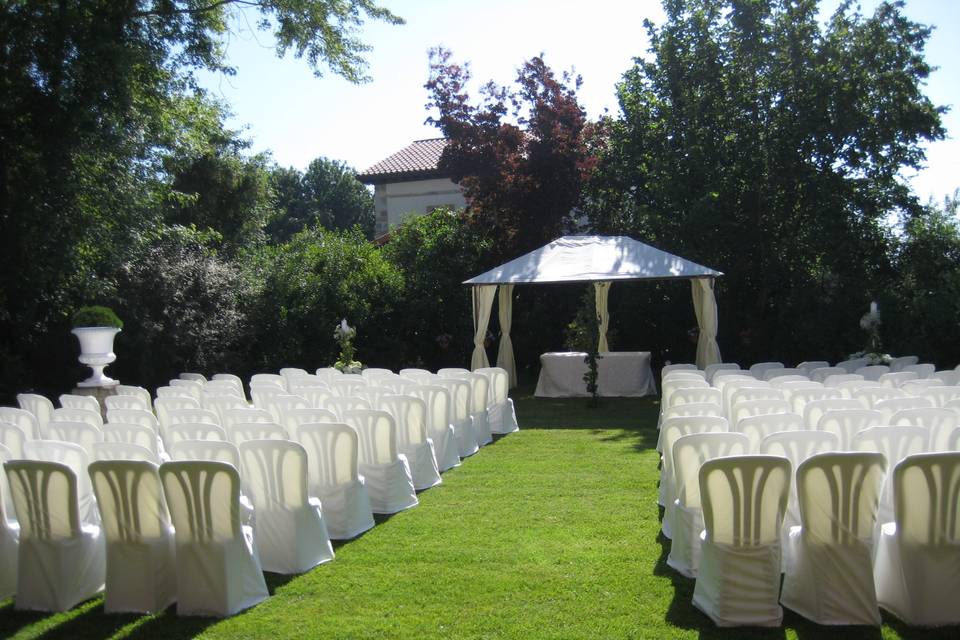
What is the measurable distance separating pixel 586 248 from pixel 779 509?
40.3 feet

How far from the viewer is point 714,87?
58.1ft

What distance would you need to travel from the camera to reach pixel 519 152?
1992 centimetres

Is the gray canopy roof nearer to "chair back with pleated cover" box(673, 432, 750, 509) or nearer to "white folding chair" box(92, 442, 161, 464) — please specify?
"chair back with pleated cover" box(673, 432, 750, 509)

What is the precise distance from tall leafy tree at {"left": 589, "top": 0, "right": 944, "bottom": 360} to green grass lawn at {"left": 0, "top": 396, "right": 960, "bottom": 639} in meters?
10.9

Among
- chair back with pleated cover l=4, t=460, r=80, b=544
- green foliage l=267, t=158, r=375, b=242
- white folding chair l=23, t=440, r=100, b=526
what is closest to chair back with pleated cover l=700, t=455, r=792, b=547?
chair back with pleated cover l=4, t=460, r=80, b=544

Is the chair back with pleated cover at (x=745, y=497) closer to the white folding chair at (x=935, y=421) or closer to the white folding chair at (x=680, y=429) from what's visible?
the white folding chair at (x=680, y=429)

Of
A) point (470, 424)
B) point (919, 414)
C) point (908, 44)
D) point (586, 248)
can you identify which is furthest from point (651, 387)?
point (919, 414)

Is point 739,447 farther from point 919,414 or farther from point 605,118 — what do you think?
point 605,118

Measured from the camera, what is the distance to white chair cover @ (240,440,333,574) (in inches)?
208

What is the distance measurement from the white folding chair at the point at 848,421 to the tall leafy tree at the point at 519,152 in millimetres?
13925

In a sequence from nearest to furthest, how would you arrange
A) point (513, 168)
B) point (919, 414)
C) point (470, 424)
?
point (919, 414)
point (470, 424)
point (513, 168)

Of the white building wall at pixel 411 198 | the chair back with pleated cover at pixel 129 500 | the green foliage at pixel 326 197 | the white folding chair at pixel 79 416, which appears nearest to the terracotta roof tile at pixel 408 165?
the white building wall at pixel 411 198

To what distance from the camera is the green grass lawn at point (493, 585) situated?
14.2 feet

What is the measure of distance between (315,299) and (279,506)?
13.0 metres
